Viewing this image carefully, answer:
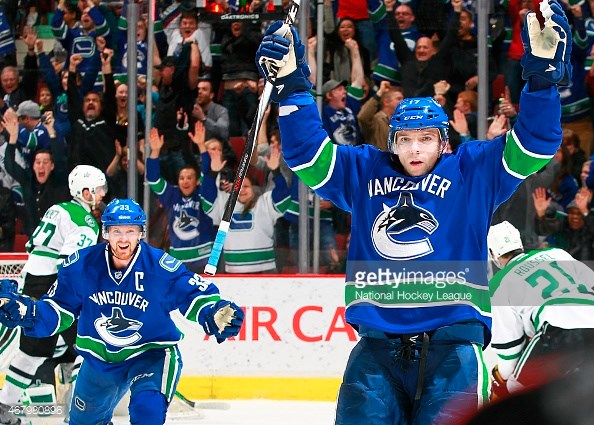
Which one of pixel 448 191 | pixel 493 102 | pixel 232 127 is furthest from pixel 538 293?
pixel 232 127

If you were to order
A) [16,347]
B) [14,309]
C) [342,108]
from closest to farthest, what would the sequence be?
[14,309]
[16,347]
[342,108]

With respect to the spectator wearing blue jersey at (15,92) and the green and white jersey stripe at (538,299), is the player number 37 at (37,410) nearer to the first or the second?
the spectator wearing blue jersey at (15,92)

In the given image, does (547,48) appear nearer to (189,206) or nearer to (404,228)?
(404,228)

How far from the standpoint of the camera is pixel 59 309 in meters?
4.05

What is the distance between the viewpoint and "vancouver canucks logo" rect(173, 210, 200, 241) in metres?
6.12

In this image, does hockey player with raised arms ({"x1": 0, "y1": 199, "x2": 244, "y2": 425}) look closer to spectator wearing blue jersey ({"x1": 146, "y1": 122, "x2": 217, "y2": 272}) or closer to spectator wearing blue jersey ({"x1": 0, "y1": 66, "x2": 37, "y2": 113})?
spectator wearing blue jersey ({"x1": 146, "y1": 122, "x2": 217, "y2": 272})

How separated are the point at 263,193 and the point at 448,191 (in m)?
3.62

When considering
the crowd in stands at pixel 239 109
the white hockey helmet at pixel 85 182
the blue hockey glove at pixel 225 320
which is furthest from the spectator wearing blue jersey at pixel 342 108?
the blue hockey glove at pixel 225 320

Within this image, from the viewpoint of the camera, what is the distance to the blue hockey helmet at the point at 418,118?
254cm

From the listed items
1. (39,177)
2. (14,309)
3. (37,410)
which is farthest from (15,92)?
(14,309)

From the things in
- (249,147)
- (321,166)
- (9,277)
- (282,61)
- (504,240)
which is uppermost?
(282,61)

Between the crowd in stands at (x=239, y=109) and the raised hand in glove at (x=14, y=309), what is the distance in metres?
2.16

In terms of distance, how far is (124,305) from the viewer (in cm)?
Answer: 398

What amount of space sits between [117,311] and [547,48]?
2128 mm
